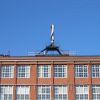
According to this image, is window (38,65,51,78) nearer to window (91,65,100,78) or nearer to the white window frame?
the white window frame

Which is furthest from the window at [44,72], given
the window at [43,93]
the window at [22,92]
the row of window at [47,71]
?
the window at [22,92]

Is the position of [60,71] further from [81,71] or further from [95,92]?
[95,92]

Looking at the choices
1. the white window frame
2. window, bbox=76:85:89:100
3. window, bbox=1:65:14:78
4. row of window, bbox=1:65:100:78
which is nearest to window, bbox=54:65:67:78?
row of window, bbox=1:65:100:78

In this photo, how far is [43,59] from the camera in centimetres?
11488

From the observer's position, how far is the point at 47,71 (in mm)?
114938

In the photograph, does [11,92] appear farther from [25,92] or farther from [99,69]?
[99,69]

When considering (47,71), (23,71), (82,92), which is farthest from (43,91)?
(82,92)

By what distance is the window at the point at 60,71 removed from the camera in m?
115

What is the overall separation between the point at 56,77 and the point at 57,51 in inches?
199

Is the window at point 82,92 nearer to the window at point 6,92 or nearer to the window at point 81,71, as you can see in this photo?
the window at point 81,71

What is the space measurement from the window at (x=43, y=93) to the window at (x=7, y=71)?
16.1 ft

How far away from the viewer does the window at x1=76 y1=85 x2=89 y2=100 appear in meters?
113

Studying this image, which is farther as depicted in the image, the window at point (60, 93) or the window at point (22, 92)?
the window at point (22, 92)

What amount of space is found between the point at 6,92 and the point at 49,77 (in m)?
6.95
